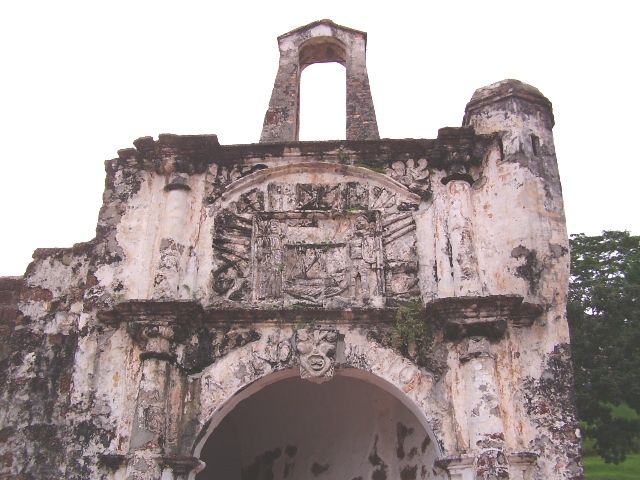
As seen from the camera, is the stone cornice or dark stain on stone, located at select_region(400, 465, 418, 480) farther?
dark stain on stone, located at select_region(400, 465, 418, 480)

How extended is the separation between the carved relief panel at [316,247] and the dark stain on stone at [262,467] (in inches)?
142

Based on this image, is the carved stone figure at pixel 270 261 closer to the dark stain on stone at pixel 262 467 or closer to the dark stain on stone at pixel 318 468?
the dark stain on stone at pixel 318 468

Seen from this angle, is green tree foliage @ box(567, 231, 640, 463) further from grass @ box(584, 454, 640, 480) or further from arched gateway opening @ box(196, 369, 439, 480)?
arched gateway opening @ box(196, 369, 439, 480)

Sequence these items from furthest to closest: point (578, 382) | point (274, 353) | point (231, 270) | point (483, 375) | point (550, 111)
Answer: point (578, 382) → point (550, 111) → point (231, 270) → point (274, 353) → point (483, 375)

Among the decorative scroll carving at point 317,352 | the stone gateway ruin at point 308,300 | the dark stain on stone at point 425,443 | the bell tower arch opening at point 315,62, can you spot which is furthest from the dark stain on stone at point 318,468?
the bell tower arch opening at point 315,62

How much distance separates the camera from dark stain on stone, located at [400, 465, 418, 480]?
8.01 m

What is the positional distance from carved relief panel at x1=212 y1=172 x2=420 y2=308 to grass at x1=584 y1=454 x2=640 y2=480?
1276 cm

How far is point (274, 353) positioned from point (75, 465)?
1.98 metres

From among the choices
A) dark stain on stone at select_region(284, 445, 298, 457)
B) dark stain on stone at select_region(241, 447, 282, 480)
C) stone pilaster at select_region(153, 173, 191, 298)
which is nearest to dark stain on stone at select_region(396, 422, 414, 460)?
dark stain on stone at select_region(284, 445, 298, 457)

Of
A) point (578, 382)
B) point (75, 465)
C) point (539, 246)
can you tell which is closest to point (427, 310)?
point (539, 246)

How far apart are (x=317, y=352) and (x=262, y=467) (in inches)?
151

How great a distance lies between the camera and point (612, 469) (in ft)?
60.3

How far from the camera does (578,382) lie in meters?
15.3

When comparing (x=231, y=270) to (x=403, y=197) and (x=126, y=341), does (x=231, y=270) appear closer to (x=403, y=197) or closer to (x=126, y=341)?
(x=126, y=341)
